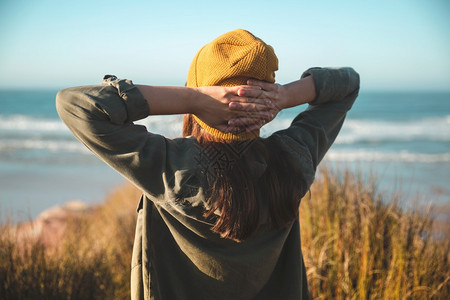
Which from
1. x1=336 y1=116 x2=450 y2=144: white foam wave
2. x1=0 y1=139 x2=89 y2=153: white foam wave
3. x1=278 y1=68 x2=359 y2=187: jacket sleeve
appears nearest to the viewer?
x1=278 y1=68 x2=359 y2=187: jacket sleeve

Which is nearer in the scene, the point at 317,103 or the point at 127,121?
the point at 127,121

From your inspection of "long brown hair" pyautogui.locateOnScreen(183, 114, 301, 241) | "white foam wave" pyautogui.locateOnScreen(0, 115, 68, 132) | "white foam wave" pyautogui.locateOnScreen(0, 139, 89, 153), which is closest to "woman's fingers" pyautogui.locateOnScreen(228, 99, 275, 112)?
"long brown hair" pyautogui.locateOnScreen(183, 114, 301, 241)

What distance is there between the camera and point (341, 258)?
8.87ft

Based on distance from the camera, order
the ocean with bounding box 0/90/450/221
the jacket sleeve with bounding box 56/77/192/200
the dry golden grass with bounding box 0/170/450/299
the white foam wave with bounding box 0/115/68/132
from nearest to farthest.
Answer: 1. the jacket sleeve with bounding box 56/77/192/200
2. the dry golden grass with bounding box 0/170/450/299
3. the ocean with bounding box 0/90/450/221
4. the white foam wave with bounding box 0/115/68/132

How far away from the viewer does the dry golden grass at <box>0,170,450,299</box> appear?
2447mm

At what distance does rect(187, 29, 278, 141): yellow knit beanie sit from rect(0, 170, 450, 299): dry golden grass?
184 cm

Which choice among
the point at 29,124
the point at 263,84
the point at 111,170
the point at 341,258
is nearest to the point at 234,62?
the point at 263,84

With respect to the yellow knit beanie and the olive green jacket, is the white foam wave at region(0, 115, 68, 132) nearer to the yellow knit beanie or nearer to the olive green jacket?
the olive green jacket

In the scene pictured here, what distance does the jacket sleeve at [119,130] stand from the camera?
95cm

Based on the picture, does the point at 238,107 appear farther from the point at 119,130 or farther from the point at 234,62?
the point at 119,130

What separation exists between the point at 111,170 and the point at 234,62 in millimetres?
9937

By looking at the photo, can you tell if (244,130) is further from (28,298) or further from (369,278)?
(28,298)

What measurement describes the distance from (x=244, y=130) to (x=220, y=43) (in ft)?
0.86

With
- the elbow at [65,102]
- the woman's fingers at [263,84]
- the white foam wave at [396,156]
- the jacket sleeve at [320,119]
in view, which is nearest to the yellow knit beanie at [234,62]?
the woman's fingers at [263,84]
